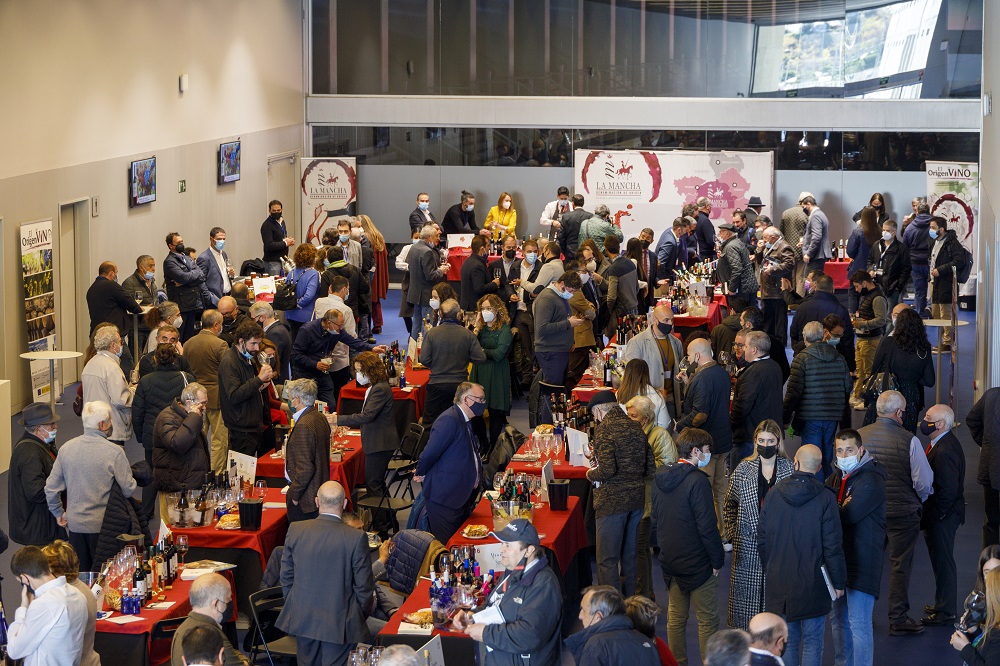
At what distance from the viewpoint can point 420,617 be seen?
6355 millimetres

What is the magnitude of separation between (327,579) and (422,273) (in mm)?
8407

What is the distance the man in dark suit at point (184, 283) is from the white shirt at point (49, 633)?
8624mm

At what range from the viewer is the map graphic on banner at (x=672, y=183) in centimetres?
2039

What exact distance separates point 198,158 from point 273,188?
308cm

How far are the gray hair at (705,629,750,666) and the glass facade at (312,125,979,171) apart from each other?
53.8 feet

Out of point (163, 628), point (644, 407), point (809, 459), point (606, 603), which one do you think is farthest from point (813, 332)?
point (163, 628)

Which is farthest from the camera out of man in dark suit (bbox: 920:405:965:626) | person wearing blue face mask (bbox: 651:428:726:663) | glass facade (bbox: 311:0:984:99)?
glass facade (bbox: 311:0:984:99)

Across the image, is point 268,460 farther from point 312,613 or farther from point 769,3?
point 769,3

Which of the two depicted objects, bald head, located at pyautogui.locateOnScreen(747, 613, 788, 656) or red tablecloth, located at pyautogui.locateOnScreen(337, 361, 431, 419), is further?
red tablecloth, located at pyautogui.locateOnScreen(337, 361, 431, 419)

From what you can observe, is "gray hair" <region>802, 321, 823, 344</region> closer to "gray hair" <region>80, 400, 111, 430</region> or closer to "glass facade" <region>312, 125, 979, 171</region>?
"gray hair" <region>80, 400, 111, 430</region>

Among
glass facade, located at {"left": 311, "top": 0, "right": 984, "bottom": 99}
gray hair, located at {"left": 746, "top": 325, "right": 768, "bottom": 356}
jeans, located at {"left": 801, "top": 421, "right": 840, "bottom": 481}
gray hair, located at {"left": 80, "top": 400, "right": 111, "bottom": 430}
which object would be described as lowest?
jeans, located at {"left": 801, "top": 421, "right": 840, "bottom": 481}

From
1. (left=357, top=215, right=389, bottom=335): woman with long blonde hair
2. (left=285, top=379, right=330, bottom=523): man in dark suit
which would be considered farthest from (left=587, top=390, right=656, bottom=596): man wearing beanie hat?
(left=357, top=215, right=389, bottom=335): woman with long blonde hair

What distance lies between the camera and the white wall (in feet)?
41.3

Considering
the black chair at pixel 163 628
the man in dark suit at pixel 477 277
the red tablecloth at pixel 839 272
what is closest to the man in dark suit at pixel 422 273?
the man in dark suit at pixel 477 277
